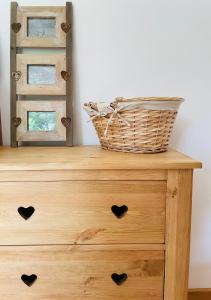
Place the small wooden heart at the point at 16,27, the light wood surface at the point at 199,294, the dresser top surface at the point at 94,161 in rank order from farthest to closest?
the light wood surface at the point at 199,294 → the small wooden heart at the point at 16,27 → the dresser top surface at the point at 94,161

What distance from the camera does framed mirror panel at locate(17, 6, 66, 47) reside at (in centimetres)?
123

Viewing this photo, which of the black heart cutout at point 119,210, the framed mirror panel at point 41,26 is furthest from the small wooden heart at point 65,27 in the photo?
the black heart cutout at point 119,210

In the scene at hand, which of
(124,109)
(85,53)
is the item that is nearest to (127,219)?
(124,109)

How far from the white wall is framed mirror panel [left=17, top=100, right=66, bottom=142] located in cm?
8

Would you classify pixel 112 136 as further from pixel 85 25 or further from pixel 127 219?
pixel 85 25

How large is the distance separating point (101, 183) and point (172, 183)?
0.22 m

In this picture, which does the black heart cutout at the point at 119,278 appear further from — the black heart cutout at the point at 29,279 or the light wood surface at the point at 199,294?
the light wood surface at the point at 199,294

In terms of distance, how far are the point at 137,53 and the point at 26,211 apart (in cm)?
83

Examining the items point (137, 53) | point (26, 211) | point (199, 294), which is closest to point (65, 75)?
point (137, 53)

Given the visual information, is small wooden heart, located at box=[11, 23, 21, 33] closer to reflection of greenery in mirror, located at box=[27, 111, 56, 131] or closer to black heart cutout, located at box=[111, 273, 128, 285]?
reflection of greenery in mirror, located at box=[27, 111, 56, 131]

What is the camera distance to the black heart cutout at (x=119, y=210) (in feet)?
3.05

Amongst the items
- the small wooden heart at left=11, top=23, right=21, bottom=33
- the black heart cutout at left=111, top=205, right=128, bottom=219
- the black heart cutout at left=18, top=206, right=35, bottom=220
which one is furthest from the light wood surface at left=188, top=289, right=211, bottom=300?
the small wooden heart at left=11, top=23, right=21, bottom=33

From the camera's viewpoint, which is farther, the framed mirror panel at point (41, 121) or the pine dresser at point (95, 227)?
the framed mirror panel at point (41, 121)

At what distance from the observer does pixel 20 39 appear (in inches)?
48.6
